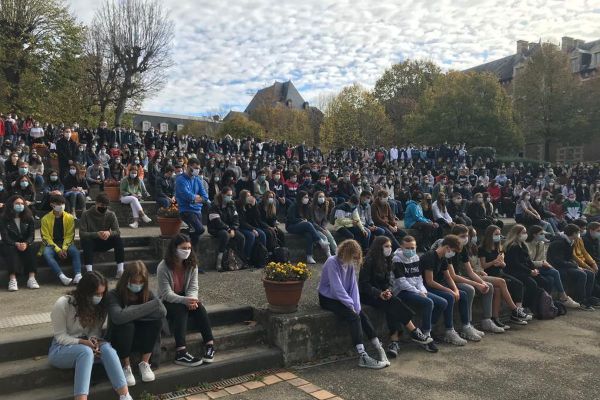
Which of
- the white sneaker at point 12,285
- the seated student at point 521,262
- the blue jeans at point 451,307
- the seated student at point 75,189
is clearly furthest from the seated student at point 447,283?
the seated student at point 75,189

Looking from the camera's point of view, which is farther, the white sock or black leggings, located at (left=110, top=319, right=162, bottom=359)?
the white sock

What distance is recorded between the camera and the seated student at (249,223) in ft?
27.3

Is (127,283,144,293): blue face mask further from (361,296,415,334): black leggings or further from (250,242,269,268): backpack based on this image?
(250,242,269,268): backpack

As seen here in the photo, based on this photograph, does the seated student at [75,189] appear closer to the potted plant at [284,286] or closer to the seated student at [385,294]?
the potted plant at [284,286]

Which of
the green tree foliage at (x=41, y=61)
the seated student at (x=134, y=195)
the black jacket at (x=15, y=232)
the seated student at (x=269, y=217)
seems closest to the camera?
the black jacket at (x=15, y=232)

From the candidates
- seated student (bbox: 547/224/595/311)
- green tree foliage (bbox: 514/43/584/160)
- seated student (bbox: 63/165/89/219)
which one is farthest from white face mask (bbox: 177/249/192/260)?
green tree foliage (bbox: 514/43/584/160)

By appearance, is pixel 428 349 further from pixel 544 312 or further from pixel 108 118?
pixel 108 118

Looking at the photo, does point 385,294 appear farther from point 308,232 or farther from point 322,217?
point 322,217

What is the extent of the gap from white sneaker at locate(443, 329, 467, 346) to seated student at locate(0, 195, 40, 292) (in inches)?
222

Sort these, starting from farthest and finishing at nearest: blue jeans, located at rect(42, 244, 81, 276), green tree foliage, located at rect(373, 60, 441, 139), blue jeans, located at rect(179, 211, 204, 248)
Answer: green tree foliage, located at rect(373, 60, 441, 139) → blue jeans, located at rect(179, 211, 204, 248) → blue jeans, located at rect(42, 244, 81, 276)

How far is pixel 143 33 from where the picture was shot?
1104 inches

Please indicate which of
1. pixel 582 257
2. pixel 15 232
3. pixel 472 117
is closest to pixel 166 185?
pixel 15 232

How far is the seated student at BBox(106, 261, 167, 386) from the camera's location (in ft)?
13.9

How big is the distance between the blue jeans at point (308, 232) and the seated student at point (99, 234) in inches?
136
